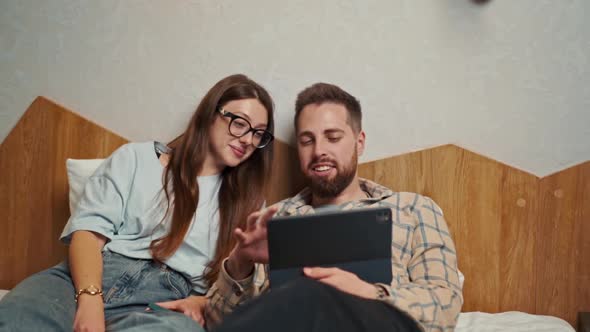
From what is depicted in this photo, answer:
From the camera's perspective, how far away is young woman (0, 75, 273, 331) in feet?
4.25

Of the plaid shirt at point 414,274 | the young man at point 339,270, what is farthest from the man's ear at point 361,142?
the plaid shirt at point 414,274

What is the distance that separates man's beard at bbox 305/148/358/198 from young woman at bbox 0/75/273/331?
20 centimetres

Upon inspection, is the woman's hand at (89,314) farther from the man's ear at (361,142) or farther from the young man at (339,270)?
the man's ear at (361,142)

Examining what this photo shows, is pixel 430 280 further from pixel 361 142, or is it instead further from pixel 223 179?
pixel 223 179

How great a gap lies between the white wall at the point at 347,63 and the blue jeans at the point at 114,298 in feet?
1.72

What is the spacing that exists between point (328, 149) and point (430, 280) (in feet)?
1.37

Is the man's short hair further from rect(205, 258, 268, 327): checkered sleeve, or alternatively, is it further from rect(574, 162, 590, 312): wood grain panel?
rect(574, 162, 590, 312): wood grain panel

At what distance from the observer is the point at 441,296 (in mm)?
1222

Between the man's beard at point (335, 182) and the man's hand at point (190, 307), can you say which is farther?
the man's beard at point (335, 182)

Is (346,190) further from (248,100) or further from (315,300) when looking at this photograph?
(315,300)

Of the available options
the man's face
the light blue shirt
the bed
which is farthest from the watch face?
the bed

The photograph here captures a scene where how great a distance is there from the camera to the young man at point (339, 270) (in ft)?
2.85

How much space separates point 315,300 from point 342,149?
0.64 meters

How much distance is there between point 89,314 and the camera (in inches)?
48.7
